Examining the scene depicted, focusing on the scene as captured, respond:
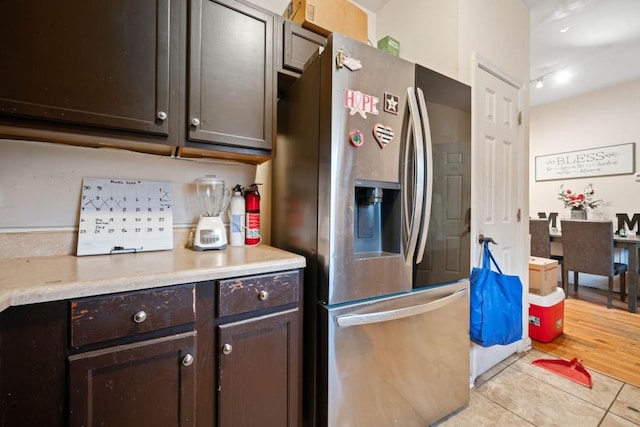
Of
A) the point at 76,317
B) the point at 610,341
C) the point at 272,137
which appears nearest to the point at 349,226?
the point at 272,137

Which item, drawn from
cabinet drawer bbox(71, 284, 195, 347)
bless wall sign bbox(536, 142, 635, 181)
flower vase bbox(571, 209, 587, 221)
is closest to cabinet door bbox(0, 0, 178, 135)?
cabinet drawer bbox(71, 284, 195, 347)

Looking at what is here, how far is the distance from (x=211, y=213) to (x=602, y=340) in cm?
339

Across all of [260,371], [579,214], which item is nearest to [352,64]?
[260,371]

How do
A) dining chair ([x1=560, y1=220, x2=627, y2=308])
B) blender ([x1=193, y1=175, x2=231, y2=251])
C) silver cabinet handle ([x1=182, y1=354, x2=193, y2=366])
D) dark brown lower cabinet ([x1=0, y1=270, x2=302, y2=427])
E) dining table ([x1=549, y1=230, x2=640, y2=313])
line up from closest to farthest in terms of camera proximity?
dark brown lower cabinet ([x1=0, y1=270, x2=302, y2=427])
silver cabinet handle ([x1=182, y1=354, x2=193, y2=366])
blender ([x1=193, y1=175, x2=231, y2=251])
dining table ([x1=549, y1=230, x2=640, y2=313])
dining chair ([x1=560, y1=220, x2=627, y2=308])

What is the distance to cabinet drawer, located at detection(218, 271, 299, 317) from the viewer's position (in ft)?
3.18

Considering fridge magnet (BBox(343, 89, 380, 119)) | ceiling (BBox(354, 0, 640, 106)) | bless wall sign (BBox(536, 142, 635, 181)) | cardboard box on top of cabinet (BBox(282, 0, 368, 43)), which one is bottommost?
fridge magnet (BBox(343, 89, 380, 119))

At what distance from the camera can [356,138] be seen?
1.12m

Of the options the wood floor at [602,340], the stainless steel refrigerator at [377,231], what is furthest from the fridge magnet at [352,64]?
the wood floor at [602,340]

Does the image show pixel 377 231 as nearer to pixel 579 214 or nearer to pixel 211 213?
pixel 211 213

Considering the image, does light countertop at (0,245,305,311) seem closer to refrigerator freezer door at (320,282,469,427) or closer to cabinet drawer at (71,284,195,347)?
cabinet drawer at (71,284,195,347)

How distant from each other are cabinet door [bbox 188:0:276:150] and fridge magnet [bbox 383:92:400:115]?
550 millimetres

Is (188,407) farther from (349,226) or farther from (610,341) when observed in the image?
(610,341)

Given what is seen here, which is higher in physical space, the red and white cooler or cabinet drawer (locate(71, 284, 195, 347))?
cabinet drawer (locate(71, 284, 195, 347))

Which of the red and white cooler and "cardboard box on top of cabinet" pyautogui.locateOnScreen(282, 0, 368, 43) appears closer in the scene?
"cardboard box on top of cabinet" pyautogui.locateOnScreen(282, 0, 368, 43)
